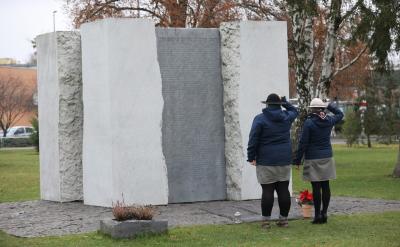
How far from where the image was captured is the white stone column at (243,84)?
1419cm

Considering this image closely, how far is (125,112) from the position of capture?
13.5 meters

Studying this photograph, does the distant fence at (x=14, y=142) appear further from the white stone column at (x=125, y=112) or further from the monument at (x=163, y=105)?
the white stone column at (x=125, y=112)

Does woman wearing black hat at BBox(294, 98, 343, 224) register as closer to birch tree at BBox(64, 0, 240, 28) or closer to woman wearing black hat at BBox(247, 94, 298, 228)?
woman wearing black hat at BBox(247, 94, 298, 228)

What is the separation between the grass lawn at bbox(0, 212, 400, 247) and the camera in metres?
9.77

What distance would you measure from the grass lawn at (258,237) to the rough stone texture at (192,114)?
9.41 feet

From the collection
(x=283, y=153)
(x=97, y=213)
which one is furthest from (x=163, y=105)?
(x=283, y=153)

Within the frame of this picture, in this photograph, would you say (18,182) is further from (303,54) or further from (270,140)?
(270,140)

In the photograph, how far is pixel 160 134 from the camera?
540 inches

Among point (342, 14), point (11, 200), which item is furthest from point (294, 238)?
point (342, 14)

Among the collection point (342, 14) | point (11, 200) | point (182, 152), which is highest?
point (342, 14)

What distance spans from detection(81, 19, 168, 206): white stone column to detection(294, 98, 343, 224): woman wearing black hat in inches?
130

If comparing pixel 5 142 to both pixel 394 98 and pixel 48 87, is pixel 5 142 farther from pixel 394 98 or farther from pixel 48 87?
pixel 48 87

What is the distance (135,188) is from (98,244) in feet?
12.4

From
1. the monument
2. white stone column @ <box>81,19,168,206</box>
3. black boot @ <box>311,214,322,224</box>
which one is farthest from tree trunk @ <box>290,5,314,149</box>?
black boot @ <box>311,214,322,224</box>
